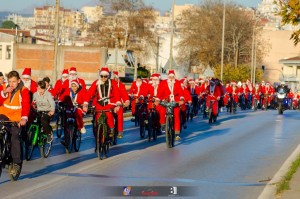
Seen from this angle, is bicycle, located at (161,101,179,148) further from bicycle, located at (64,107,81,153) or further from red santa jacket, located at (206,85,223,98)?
red santa jacket, located at (206,85,223,98)

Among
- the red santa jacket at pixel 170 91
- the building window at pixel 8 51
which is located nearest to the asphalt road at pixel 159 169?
the red santa jacket at pixel 170 91

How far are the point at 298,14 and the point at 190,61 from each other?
85.1m

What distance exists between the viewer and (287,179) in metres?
14.9

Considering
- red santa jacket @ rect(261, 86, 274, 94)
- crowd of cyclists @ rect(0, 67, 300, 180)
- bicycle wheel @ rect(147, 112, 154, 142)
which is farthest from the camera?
red santa jacket @ rect(261, 86, 274, 94)

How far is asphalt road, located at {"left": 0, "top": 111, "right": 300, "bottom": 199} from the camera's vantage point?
1395cm

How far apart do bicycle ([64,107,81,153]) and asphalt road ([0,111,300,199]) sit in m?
0.23

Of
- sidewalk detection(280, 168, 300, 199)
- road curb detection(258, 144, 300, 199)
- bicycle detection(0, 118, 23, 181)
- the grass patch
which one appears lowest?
road curb detection(258, 144, 300, 199)

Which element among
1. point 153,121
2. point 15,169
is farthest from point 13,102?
point 153,121

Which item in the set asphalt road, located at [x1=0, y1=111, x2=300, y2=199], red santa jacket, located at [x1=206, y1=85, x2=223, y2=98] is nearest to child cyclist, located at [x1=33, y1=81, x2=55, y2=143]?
asphalt road, located at [x1=0, y1=111, x2=300, y2=199]

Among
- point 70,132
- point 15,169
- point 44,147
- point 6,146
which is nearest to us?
point 6,146

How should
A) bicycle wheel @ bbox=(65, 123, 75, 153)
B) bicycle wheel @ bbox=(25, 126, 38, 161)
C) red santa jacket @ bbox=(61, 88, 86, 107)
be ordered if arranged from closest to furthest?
bicycle wheel @ bbox=(25, 126, 38, 161) → bicycle wheel @ bbox=(65, 123, 75, 153) → red santa jacket @ bbox=(61, 88, 86, 107)

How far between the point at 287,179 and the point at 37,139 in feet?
20.1

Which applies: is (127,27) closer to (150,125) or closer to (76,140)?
(150,125)

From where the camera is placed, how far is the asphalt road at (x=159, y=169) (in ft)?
45.8
